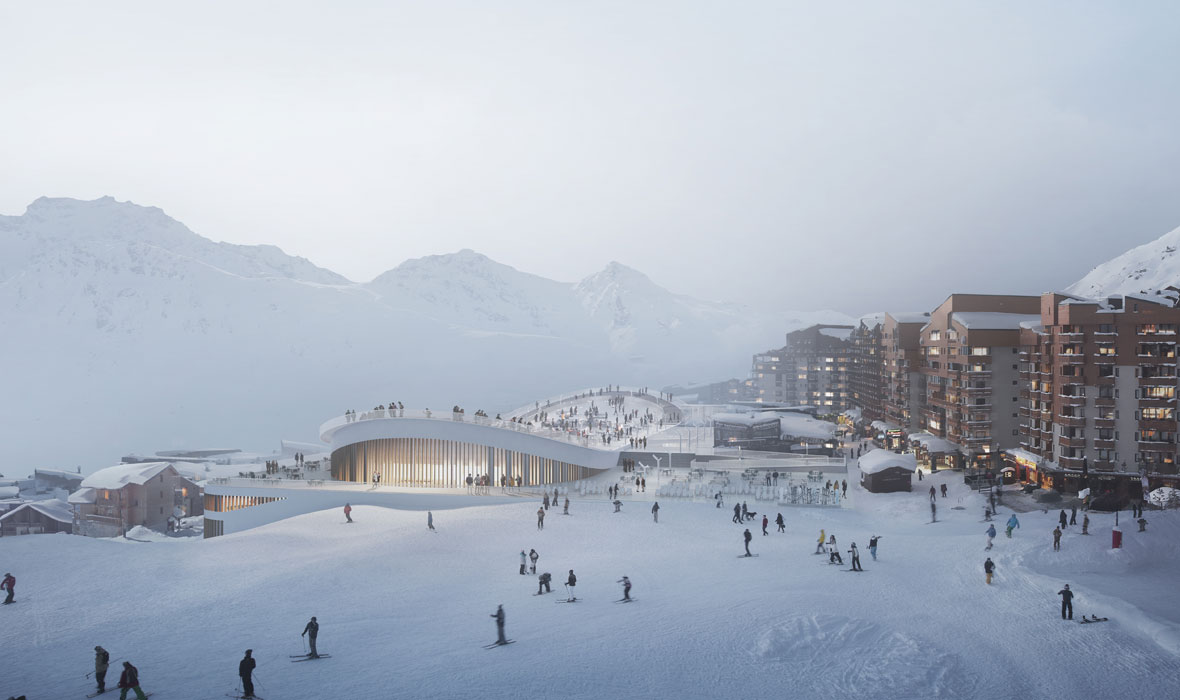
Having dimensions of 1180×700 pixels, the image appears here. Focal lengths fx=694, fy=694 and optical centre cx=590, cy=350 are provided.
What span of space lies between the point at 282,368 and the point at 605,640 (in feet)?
560

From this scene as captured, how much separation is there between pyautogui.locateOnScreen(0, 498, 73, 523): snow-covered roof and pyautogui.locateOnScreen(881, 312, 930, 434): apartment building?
71.5 meters

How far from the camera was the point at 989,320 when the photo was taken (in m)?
52.3

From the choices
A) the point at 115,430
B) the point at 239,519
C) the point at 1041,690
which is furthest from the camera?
the point at 115,430

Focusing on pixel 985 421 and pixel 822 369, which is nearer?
pixel 985 421

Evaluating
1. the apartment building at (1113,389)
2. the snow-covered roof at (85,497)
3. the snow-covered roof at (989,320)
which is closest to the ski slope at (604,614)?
the apartment building at (1113,389)

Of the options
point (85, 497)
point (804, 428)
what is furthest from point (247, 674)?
point (804, 428)

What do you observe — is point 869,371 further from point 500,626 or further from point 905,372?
point 500,626

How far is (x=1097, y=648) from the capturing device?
17828mm

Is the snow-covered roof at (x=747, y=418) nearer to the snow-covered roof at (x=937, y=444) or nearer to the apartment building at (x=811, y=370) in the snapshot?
the snow-covered roof at (x=937, y=444)

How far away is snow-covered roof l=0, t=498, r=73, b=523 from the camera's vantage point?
55506 mm

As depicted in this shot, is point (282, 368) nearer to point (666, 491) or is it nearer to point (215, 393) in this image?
point (215, 393)

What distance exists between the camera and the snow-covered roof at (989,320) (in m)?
50.7

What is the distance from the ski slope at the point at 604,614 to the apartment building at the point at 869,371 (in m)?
47.7

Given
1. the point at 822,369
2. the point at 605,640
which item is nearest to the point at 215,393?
the point at 822,369
